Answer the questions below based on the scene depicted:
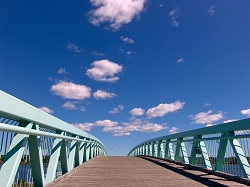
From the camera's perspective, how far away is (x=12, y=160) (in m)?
2.98

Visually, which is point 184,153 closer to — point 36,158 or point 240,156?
point 240,156

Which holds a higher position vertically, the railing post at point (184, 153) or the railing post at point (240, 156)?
the railing post at point (184, 153)

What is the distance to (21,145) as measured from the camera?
123 inches

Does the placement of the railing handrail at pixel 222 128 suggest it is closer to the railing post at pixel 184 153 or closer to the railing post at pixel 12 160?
the railing post at pixel 184 153

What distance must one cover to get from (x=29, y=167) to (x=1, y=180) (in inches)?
43.5

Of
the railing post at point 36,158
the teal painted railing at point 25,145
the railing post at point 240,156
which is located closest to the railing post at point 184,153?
the railing post at point 240,156

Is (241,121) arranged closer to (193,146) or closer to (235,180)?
(235,180)

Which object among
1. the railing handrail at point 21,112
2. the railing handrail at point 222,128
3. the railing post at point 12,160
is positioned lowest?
the railing post at point 12,160

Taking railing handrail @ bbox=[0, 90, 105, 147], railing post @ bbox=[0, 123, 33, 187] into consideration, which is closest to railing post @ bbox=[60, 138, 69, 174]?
railing handrail @ bbox=[0, 90, 105, 147]

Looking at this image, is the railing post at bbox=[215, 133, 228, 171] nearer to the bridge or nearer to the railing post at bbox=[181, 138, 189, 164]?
the bridge

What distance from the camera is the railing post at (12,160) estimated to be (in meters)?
2.84

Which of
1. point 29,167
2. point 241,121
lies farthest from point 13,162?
point 241,121

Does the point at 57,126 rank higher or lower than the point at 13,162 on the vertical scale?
higher

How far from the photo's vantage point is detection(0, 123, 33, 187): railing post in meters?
2.84
